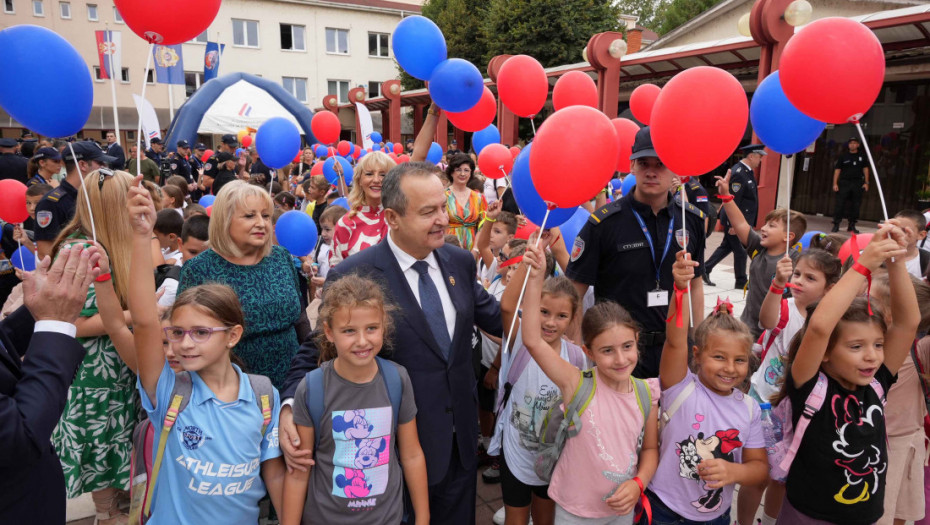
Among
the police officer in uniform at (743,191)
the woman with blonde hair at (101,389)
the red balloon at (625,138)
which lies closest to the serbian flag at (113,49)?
the woman with blonde hair at (101,389)

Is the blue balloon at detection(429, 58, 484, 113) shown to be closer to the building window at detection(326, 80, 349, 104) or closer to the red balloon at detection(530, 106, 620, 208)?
the red balloon at detection(530, 106, 620, 208)

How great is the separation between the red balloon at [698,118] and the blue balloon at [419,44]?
233 centimetres

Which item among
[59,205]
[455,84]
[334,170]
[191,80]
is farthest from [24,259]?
[191,80]

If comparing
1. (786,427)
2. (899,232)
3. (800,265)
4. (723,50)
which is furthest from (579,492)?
(723,50)

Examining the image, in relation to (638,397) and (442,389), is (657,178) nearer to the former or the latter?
(638,397)

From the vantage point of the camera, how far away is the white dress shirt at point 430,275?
207 cm

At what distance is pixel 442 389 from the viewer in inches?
80.1

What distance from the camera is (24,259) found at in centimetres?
484

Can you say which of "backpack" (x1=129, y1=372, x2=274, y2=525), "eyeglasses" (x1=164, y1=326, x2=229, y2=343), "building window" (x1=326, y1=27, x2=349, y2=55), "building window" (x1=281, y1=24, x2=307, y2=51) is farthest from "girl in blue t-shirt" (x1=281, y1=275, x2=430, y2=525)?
"building window" (x1=326, y1=27, x2=349, y2=55)

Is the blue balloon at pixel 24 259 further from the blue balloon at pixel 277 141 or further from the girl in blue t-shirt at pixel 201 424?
the girl in blue t-shirt at pixel 201 424

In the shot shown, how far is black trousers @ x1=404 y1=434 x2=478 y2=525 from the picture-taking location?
2.13 metres

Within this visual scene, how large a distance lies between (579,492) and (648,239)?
126cm

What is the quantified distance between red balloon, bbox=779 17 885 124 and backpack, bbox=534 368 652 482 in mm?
1334

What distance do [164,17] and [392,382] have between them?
1.59m
